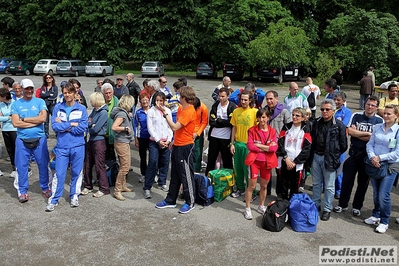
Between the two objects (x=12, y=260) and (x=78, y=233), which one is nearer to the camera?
(x=12, y=260)

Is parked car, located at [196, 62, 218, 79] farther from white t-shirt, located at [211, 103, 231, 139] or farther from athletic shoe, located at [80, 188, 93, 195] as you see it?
athletic shoe, located at [80, 188, 93, 195]

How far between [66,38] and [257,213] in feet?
123

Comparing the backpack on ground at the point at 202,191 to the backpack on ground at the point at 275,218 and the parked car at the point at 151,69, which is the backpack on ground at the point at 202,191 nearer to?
the backpack on ground at the point at 275,218

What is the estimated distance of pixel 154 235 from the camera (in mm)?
4961

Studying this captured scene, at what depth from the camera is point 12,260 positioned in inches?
170

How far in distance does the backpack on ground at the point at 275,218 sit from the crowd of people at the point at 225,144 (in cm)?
41

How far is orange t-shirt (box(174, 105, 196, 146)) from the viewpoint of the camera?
5488mm

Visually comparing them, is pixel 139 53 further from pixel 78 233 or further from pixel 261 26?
pixel 78 233

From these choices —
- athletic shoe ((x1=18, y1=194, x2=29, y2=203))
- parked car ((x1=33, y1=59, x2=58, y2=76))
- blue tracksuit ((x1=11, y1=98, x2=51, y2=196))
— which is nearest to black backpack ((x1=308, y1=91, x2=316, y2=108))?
blue tracksuit ((x1=11, y1=98, x2=51, y2=196))

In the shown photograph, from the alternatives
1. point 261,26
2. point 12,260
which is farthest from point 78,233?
point 261,26

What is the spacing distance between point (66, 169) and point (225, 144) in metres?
2.72

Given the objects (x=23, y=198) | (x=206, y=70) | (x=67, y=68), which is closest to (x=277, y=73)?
(x=206, y=70)

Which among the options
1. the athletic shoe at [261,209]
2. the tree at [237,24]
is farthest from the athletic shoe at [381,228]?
the tree at [237,24]

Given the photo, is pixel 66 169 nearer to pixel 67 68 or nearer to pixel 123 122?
pixel 123 122
